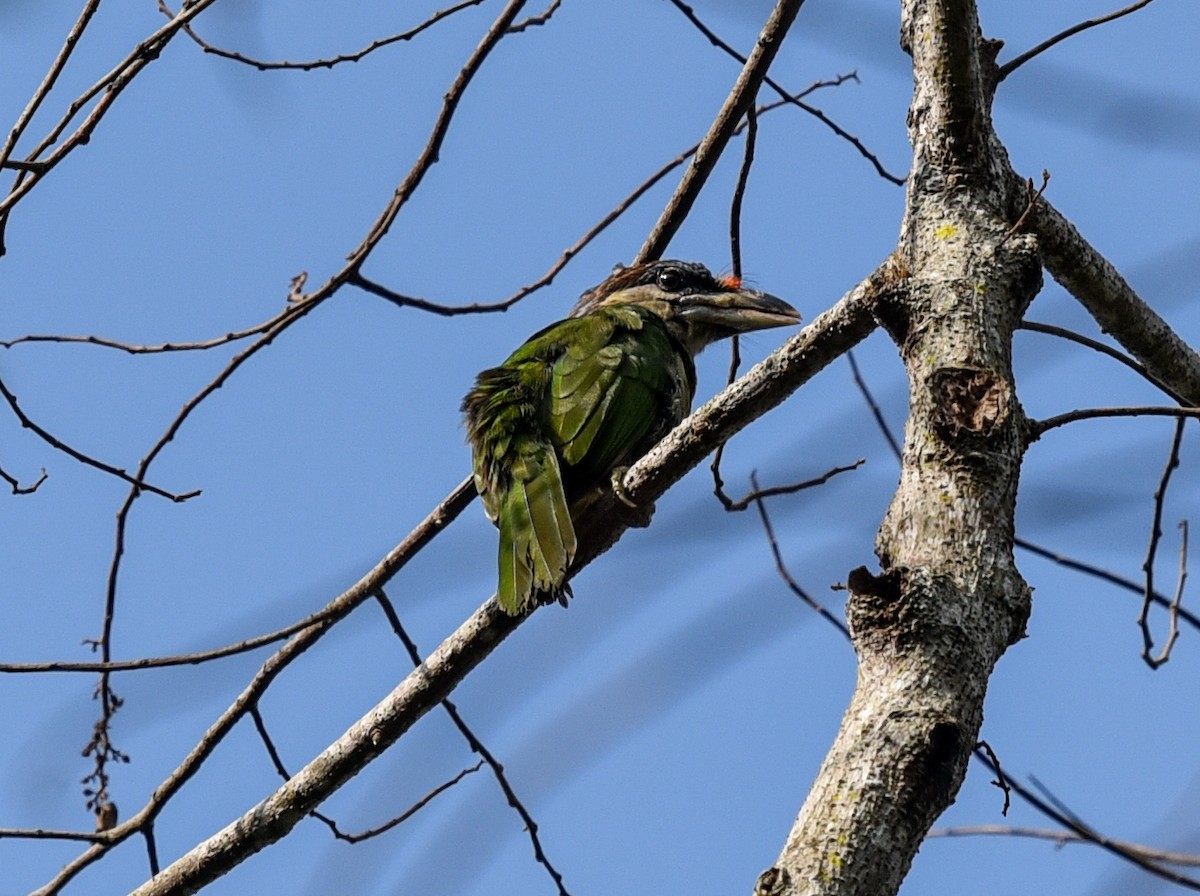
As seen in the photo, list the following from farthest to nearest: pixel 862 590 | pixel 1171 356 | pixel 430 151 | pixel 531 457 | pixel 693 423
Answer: pixel 531 457 < pixel 430 151 < pixel 1171 356 < pixel 693 423 < pixel 862 590

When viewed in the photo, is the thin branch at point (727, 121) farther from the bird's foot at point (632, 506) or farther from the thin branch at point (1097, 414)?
the thin branch at point (1097, 414)

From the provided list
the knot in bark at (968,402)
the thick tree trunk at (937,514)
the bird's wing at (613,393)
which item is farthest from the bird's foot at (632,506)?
the knot in bark at (968,402)

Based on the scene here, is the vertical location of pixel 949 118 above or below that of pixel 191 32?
below

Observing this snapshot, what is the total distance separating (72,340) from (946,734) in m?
2.88

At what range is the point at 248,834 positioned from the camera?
3.43 m

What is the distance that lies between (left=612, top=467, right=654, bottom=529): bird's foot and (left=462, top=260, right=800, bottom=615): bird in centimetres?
12

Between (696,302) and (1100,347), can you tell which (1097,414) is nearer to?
(1100,347)

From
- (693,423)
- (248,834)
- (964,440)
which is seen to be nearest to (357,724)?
(248,834)

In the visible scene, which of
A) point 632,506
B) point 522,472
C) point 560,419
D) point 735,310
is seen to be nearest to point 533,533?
point 522,472

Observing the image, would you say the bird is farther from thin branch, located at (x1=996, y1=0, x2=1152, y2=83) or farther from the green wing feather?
thin branch, located at (x1=996, y1=0, x2=1152, y2=83)

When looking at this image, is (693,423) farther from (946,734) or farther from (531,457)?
(531,457)

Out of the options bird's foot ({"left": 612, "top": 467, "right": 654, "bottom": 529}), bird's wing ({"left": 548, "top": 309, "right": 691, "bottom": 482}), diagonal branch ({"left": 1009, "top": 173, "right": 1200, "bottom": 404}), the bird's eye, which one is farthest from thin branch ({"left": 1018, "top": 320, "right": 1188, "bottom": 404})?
the bird's eye

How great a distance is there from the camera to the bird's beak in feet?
18.4

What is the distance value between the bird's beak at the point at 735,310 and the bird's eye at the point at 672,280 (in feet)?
0.27
